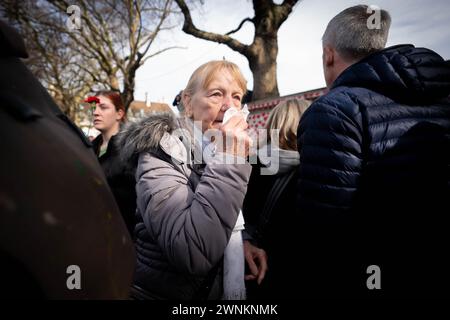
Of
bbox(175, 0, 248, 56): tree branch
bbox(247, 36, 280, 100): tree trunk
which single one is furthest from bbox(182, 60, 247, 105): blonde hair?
bbox(175, 0, 248, 56): tree branch

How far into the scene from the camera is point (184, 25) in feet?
30.3

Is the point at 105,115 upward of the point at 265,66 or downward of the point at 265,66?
downward

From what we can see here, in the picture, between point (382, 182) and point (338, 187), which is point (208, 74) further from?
point (382, 182)

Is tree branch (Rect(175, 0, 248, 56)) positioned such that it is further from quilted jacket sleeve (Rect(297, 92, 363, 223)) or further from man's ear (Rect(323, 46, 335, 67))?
quilted jacket sleeve (Rect(297, 92, 363, 223))

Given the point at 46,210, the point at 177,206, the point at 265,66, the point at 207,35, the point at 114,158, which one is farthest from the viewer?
the point at 207,35

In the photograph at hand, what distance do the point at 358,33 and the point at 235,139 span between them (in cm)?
97

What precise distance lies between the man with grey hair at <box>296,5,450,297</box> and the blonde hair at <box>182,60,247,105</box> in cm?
50

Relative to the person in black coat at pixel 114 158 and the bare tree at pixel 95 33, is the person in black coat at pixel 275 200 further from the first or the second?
the bare tree at pixel 95 33

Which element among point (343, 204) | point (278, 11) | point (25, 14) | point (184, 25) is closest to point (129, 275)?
point (343, 204)

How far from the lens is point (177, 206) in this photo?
1.09 meters

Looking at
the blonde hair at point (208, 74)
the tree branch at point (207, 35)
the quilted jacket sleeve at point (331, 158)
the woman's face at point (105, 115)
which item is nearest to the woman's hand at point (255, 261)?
the quilted jacket sleeve at point (331, 158)

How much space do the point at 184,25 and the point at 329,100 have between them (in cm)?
901

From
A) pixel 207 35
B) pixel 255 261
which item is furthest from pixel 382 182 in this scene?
pixel 207 35
